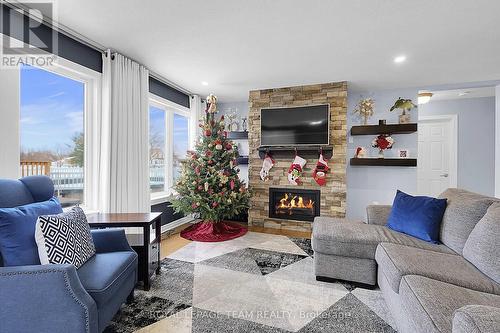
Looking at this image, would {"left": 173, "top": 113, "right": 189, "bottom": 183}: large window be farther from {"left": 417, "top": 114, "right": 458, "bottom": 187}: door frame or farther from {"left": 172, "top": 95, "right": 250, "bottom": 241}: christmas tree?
{"left": 417, "top": 114, "right": 458, "bottom": 187}: door frame

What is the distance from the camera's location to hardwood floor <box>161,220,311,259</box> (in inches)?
119

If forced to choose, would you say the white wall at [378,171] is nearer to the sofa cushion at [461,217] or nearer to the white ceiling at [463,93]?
the white ceiling at [463,93]

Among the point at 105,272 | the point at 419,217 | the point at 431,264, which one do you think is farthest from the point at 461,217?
the point at 105,272

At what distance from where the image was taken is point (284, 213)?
4125 mm

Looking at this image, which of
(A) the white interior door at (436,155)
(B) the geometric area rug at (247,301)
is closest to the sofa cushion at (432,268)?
(B) the geometric area rug at (247,301)

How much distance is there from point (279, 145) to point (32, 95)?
319 centimetres

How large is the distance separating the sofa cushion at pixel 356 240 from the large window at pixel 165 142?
2772 millimetres

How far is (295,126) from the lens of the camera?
394 centimetres

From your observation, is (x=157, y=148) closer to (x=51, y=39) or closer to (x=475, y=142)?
(x=51, y=39)

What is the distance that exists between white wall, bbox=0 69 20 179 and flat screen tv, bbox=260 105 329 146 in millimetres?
3096

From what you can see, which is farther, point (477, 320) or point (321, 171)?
point (321, 171)

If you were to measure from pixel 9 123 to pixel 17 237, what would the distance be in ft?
3.72

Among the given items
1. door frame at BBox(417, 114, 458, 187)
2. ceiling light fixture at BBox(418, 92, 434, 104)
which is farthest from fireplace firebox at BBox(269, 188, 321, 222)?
door frame at BBox(417, 114, 458, 187)

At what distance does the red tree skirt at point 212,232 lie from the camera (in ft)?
11.2
